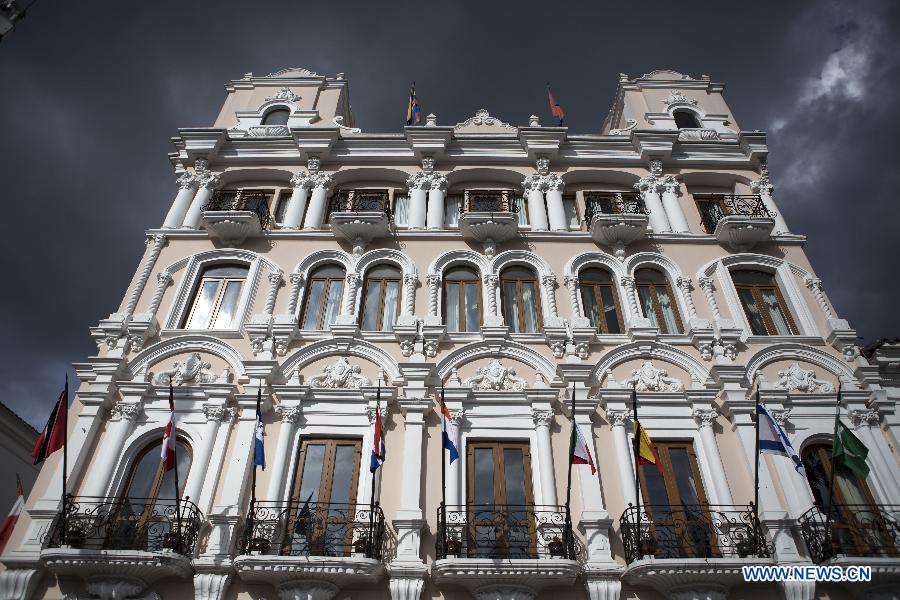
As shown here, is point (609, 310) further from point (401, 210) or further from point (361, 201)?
point (361, 201)

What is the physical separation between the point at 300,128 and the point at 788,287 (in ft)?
49.7

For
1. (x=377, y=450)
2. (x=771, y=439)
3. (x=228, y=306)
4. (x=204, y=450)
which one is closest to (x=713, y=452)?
(x=771, y=439)

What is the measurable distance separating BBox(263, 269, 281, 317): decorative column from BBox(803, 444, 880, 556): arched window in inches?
517

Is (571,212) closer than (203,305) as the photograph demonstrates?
No

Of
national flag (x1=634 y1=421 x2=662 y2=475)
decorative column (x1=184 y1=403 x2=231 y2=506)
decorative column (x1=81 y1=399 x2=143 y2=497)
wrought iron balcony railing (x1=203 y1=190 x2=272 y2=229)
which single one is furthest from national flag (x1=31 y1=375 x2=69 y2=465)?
national flag (x1=634 y1=421 x2=662 y2=475)

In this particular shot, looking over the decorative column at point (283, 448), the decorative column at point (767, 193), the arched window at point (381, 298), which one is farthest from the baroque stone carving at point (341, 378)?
the decorative column at point (767, 193)

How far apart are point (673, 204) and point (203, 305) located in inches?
552

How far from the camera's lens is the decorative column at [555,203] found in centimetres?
1833

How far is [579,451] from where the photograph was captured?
41.7 feet

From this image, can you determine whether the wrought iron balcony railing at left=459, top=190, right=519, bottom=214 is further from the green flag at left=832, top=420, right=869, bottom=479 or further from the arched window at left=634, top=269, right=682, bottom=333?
the green flag at left=832, top=420, right=869, bottom=479

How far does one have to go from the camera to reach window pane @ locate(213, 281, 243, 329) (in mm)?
16188

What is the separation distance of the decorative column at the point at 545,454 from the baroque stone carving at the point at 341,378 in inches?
159

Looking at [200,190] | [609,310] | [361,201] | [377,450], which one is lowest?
[377,450]

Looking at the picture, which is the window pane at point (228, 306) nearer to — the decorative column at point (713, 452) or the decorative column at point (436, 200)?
the decorative column at point (436, 200)
